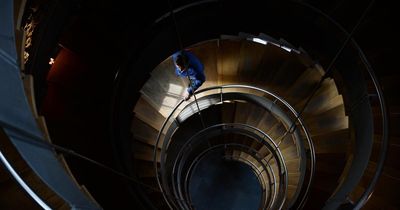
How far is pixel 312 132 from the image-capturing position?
528cm

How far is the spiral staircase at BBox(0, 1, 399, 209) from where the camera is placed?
6.38ft

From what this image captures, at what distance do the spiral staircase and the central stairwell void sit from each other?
0.07 ft

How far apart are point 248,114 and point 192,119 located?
49.9 inches

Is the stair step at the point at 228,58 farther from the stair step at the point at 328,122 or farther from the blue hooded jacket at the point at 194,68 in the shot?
the stair step at the point at 328,122

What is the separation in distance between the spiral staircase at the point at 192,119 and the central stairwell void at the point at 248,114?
0.9 inches

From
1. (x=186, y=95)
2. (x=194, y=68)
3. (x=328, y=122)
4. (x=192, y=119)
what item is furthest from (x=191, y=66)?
(x=328, y=122)

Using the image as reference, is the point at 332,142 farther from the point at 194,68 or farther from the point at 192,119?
the point at 192,119

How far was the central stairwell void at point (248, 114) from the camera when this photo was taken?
16.6 feet

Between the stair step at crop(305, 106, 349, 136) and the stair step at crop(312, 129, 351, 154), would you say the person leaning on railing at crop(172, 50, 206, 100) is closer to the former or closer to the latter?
the stair step at crop(305, 106, 349, 136)

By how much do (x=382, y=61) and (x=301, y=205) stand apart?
97.4 inches

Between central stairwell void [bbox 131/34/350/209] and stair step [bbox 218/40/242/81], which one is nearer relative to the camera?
central stairwell void [bbox 131/34/350/209]

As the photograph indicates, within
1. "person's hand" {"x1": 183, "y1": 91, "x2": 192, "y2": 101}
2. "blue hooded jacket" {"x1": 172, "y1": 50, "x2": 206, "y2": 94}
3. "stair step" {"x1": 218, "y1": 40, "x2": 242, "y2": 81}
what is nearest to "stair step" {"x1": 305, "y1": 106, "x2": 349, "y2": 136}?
"stair step" {"x1": 218, "y1": 40, "x2": 242, "y2": 81}

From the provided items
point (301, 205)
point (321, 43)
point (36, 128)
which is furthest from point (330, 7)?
point (36, 128)

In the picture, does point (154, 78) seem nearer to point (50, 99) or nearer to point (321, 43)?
point (50, 99)
